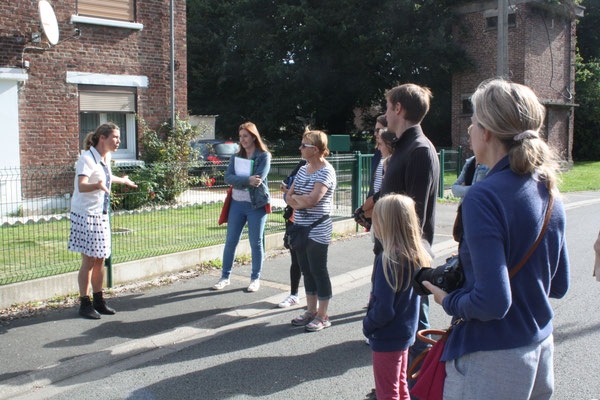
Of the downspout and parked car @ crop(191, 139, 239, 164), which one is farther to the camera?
parked car @ crop(191, 139, 239, 164)

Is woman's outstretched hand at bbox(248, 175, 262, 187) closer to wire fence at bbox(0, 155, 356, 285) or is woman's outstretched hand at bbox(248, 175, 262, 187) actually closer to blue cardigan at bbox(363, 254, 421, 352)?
wire fence at bbox(0, 155, 356, 285)

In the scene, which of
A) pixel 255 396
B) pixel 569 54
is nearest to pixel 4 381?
pixel 255 396

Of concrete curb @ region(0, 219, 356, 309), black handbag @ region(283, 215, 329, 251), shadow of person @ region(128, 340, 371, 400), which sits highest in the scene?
black handbag @ region(283, 215, 329, 251)

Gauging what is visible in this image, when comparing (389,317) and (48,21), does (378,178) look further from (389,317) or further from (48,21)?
(48,21)

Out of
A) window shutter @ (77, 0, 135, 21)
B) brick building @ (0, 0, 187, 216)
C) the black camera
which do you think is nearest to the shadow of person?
the black camera

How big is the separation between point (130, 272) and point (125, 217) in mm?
770

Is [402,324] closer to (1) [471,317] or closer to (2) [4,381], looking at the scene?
(1) [471,317]

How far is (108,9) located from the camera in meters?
12.2

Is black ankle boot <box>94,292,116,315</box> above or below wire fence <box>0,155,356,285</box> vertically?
below

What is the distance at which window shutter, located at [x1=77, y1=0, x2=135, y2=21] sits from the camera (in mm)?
11820

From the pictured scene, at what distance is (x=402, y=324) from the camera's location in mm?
3211

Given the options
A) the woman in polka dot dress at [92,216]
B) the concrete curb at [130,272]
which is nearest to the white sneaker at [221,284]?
the concrete curb at [130,272]

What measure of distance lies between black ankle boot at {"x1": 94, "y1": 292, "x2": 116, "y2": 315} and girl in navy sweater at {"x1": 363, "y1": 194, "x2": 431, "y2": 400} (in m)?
3.37

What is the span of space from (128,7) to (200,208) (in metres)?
6.87
